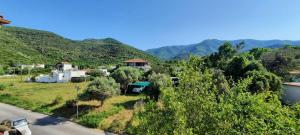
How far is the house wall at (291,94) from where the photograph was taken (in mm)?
37213

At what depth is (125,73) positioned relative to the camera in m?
47.7

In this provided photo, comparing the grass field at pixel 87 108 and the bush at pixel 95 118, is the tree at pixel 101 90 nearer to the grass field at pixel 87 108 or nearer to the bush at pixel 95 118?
the grass field at pixel 87 108

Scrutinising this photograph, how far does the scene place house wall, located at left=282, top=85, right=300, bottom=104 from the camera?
3721cm

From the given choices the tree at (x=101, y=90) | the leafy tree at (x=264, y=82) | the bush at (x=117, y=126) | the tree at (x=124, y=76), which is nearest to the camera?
the bush at (x=117, y=126)

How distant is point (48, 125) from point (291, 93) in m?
32.9

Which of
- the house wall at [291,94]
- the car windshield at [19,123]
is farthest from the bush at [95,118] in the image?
the house wall at [291,94]

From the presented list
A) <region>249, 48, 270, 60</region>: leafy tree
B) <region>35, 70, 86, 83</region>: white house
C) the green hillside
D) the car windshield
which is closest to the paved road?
the car windshield

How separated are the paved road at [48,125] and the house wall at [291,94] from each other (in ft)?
88.1

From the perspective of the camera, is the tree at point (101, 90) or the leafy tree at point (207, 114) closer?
the leafy tree at point (207, 114)

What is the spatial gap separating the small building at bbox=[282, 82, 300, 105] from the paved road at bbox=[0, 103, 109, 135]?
26.9 meters

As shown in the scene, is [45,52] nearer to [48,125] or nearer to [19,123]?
[48,125]

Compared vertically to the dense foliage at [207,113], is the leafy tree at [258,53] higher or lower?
higher

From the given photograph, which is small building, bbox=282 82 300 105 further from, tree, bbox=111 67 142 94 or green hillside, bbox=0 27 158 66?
green hillside, bbox=0 27 158 66

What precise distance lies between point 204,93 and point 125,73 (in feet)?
127
